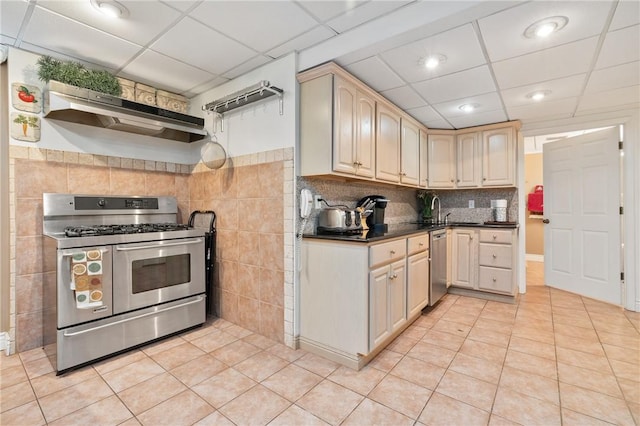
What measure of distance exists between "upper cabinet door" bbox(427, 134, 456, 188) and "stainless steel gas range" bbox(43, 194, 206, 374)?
3043 mm

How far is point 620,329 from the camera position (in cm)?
276

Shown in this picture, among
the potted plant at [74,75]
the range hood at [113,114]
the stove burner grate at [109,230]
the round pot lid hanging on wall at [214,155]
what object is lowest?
the stove burner grate at [109,230]

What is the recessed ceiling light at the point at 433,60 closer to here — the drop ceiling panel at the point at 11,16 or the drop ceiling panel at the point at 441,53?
the drop ceiling panel at the point at 441,53

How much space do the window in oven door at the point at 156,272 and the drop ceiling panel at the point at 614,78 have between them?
372cm

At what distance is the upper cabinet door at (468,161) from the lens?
395 centimetres

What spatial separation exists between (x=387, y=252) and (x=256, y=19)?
6.04ft

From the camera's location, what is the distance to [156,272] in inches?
97.4

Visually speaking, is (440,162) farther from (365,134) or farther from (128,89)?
(128,89)

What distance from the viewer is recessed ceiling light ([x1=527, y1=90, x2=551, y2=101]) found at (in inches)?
113

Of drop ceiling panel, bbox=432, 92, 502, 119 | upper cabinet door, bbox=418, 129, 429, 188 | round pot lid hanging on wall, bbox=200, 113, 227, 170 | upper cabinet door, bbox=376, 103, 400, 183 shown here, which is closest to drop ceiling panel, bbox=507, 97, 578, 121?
drop ceiling panel, bbox=432, 92, 502, 119

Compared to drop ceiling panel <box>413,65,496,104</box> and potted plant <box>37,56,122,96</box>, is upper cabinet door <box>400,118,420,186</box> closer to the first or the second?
drop ceiling panel <box>413,65,496,104</box>

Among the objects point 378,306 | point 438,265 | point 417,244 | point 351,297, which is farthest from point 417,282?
point 351,297

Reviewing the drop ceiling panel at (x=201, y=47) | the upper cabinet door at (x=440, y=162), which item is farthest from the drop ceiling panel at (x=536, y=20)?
the upper cabinet door at (x=440, y=162)

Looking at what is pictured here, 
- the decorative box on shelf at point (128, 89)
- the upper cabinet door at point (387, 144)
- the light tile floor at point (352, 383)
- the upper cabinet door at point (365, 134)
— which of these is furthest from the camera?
the upper cabinet door at point (387, 144)
